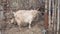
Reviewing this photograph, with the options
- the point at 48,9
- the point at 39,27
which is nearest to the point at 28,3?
the point at 39,27

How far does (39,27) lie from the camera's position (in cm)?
197

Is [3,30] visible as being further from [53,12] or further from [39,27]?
[53,12]

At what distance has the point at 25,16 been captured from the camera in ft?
6.85

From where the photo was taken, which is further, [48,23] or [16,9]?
[16,9]

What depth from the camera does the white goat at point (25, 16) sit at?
208cm

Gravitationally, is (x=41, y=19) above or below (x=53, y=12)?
below

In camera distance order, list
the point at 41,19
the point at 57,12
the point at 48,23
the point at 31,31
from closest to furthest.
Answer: the point at 57,12
the point at 48,23
the point at 31,31
the point at 41,19

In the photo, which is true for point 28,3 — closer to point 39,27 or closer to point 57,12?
point 39,27

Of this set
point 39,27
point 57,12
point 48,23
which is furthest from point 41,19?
point 57,12

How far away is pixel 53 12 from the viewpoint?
1.64 meters

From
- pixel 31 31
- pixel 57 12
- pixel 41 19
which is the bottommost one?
pixel 31 31

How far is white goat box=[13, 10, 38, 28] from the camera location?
6.83 feet

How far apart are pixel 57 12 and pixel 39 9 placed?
56 centimetres

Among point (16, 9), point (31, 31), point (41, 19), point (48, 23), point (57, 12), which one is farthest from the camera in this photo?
point (16, 9)
